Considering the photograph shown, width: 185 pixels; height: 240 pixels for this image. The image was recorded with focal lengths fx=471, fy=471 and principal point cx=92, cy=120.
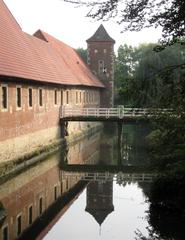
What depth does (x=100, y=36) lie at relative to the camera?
173ft

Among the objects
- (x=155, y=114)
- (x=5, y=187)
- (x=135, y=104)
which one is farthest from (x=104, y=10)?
(x=5, y=187)

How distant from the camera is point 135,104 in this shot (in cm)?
988

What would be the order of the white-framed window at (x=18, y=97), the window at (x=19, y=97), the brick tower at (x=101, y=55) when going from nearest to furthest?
the white-framed window at (x=18, y=97), the window at (x=19, y=97), the brick tower at (x=101, y=55)

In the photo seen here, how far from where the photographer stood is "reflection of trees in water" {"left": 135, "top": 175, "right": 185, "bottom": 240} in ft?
41.0

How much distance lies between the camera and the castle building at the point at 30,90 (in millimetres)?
20703

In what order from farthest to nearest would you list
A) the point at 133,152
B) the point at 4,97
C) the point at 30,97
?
the point at 133,152
the point at 30,97
the point at 4,97

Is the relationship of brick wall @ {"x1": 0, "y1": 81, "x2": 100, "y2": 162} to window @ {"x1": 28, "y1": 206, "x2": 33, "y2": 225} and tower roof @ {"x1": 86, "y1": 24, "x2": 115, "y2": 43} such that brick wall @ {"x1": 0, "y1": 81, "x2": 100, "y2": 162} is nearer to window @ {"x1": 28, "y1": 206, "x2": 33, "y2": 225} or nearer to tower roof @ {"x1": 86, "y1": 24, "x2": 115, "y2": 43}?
window @ {"x1": 28, "y1": 206, "x2": 33, "y2": 225}

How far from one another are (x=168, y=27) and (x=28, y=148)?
15.1 metres

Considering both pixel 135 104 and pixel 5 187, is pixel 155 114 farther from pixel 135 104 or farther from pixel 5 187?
pixel 5 187

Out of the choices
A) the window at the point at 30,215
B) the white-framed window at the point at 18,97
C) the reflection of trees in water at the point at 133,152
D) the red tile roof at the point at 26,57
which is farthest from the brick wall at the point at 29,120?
the window at the point at 30,215

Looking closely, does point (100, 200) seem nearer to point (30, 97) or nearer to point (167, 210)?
point (167, 210)

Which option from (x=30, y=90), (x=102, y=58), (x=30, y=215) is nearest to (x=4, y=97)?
(x=30, y=90)

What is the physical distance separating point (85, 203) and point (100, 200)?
66cm

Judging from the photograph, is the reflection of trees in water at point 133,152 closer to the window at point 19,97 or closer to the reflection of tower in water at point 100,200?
the reflection of tower in water at point 100,200
